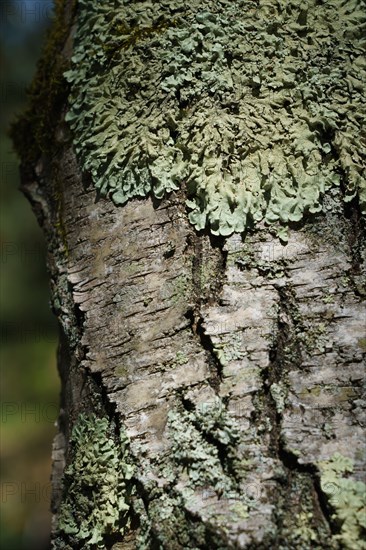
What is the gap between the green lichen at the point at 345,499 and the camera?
92 cm

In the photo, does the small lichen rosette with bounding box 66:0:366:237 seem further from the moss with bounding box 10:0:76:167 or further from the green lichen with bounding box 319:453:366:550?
the green lichen with bounding box 319:453:366:550

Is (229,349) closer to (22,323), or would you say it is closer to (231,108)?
(231,108)

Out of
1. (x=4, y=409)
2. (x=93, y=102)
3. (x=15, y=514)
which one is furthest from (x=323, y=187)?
(x=4, y=409)

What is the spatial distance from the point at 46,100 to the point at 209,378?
893 millimetres

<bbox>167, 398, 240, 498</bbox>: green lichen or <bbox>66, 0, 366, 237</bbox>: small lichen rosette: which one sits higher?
<bbox>66, 0, 366, 237</bbox>: small lichen rosette

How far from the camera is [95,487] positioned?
1167 mm

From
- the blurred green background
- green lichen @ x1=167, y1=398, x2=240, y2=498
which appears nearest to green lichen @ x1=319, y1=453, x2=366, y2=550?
green lichen @ x1=167, y1=398, x2=240, y2=498

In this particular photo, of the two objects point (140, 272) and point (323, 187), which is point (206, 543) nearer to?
point (140, 272)

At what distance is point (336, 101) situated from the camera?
1.26 meters

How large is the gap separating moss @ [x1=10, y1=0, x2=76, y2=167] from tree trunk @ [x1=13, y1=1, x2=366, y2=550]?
0.25 meters

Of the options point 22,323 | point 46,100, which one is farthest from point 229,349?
point 22,323

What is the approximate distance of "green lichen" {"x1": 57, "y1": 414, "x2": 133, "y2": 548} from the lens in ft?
3.63

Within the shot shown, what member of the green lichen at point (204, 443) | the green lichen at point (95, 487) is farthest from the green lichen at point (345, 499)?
the green lichen at point (95, 487)

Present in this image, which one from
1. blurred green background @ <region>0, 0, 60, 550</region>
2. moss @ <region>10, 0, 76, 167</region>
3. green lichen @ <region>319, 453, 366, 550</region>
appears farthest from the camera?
blurred green background @ <region>0, 0, 60, 550</region>
